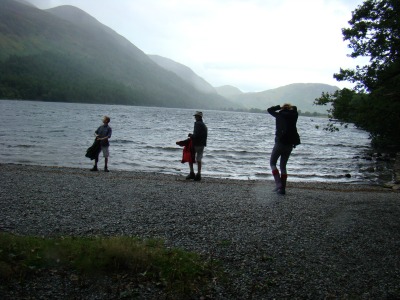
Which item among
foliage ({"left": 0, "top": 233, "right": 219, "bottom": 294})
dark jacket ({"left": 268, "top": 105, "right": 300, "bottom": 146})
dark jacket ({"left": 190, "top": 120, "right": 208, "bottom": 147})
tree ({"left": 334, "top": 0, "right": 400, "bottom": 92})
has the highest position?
tree ({"left": 334, "top": 0, "right": 400, "bottom": 92})

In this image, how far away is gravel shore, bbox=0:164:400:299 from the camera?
16.8 ft

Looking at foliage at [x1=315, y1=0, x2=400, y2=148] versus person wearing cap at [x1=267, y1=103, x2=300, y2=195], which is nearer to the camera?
Result: person wearing cap at [x1=267, y1=103, x2=300, y2=195]

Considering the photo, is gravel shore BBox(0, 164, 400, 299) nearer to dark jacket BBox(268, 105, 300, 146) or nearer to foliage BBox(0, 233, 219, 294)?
foliage BBox(0, 233, 219, 294)

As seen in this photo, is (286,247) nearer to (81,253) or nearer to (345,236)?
(345,236)

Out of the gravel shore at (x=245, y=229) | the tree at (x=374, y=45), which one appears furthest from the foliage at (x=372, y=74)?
the gravel shore at (x=245, y=229)

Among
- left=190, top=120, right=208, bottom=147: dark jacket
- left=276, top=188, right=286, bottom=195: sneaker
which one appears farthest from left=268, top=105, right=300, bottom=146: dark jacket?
left=190, top=120, right=208, bottom=147: dark jacket

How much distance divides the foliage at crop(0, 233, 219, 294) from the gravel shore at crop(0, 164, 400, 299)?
0.34 m

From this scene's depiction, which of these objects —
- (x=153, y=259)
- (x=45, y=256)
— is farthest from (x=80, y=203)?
(x=153, y=259)

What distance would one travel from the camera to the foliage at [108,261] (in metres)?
5.08

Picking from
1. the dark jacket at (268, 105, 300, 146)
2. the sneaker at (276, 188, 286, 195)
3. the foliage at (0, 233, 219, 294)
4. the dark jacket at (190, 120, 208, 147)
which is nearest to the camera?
the foliage at (0, 233, 219, 294)

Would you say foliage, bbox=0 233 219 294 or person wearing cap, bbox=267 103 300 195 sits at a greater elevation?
person wearing cap, bbox=267 103 300 195

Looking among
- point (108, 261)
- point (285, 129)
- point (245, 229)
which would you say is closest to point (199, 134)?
point (285, 129)

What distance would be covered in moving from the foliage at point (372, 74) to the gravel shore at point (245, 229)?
5.98 metres

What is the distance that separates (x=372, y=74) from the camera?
1692 centimetres
